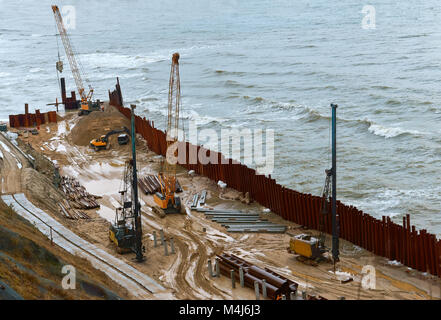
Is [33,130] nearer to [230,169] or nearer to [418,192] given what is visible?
[230,169]

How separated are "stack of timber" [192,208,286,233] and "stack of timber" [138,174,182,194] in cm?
417

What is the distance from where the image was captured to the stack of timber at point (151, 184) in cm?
3903

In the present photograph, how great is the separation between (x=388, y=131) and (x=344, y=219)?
28.6 metres

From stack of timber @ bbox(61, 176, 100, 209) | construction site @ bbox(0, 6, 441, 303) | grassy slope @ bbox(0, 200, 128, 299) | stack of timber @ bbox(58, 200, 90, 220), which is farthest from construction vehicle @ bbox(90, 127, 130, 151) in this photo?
grassy slope @ bbox(0, 200, 128, 299)

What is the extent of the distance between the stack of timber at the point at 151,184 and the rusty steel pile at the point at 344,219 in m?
3.16

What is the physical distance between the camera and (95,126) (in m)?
55.1

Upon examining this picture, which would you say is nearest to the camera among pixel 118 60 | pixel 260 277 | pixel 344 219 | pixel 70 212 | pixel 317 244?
pixel 260 277

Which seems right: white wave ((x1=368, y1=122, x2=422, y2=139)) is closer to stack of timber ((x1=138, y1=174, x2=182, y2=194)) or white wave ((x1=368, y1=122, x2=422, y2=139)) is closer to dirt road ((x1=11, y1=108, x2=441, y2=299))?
dirt road ((x1=11, y1=108, x2=441, y2=299))

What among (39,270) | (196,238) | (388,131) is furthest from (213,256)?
(388,131)

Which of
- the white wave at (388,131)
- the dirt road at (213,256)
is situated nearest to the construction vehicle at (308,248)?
the dirt road at (213,256)

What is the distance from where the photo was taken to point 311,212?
31766mm

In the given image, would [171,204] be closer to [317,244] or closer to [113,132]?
[317,244]

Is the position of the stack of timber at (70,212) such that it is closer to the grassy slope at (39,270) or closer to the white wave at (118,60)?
the grassy slope at (39,270)

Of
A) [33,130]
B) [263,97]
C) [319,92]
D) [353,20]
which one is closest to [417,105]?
[319,92]
